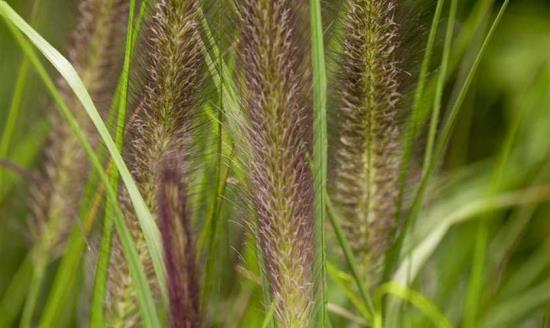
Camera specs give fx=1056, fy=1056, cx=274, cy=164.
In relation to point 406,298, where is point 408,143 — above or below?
above

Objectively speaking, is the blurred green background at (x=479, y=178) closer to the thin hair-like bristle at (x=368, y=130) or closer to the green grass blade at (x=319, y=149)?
the thin hair-like bristle at (x=368, y=130)

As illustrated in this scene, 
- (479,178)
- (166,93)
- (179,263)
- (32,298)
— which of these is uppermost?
(166,93)

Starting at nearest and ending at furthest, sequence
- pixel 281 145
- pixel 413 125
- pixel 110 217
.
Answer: pixel 281 145 < pixel 110 217 < pixel 413 125

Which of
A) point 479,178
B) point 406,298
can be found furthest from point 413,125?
point 479,178

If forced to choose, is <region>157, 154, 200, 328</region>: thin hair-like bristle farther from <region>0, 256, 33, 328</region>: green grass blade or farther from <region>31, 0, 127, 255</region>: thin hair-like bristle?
<region>0, 256, 33, 328</region>: green grass blade

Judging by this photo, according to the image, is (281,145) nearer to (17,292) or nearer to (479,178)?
(17,292)

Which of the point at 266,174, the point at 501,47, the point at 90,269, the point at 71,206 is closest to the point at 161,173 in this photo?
the point at 266,174
